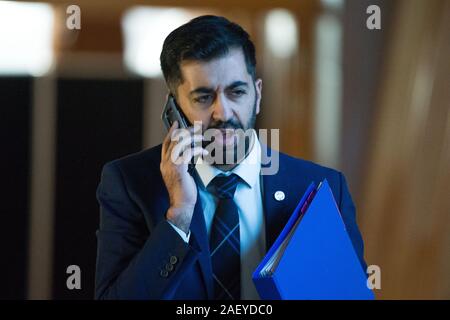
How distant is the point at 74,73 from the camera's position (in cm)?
163

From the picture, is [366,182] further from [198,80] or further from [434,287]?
[198,80]

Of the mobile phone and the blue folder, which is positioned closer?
the blue folder

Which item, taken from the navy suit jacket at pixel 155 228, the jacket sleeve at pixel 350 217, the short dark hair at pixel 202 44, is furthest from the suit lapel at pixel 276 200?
the short dark hair at pixel 202 44

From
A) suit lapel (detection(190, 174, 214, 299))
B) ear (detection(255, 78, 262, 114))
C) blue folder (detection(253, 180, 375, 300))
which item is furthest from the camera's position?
ear (detection(255, 78, 262, 114))

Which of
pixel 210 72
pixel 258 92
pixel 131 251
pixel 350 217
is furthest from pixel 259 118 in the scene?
pixel 131 251

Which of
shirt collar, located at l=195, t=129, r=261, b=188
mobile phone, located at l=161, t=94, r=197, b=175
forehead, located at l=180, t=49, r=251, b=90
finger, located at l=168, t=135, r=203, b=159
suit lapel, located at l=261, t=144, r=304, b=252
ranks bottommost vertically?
suit lapel, located at l=261, t=144, r=304, b=252

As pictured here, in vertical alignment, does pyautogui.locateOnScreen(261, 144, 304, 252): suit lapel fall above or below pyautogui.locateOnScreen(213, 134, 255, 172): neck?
below

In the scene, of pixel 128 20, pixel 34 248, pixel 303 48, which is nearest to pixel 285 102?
pixel 303 48

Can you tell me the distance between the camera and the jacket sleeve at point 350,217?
1616 mm

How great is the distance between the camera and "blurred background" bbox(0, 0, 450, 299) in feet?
5.31

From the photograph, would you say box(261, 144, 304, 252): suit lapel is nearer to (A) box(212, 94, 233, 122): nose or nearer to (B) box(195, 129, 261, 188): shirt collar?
(B) box(195, 129, 261, 188): shirt collar

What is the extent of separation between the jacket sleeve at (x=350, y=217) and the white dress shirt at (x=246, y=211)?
0.65 feet

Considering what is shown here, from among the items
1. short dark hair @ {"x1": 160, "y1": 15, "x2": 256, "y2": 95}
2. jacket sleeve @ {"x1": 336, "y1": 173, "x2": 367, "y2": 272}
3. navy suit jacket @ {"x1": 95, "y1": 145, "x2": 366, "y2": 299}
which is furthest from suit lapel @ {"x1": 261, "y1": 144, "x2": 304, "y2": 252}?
short dark hair @ {"x1": 160, "y1": 15, "x2": 256, "y2": 95}
